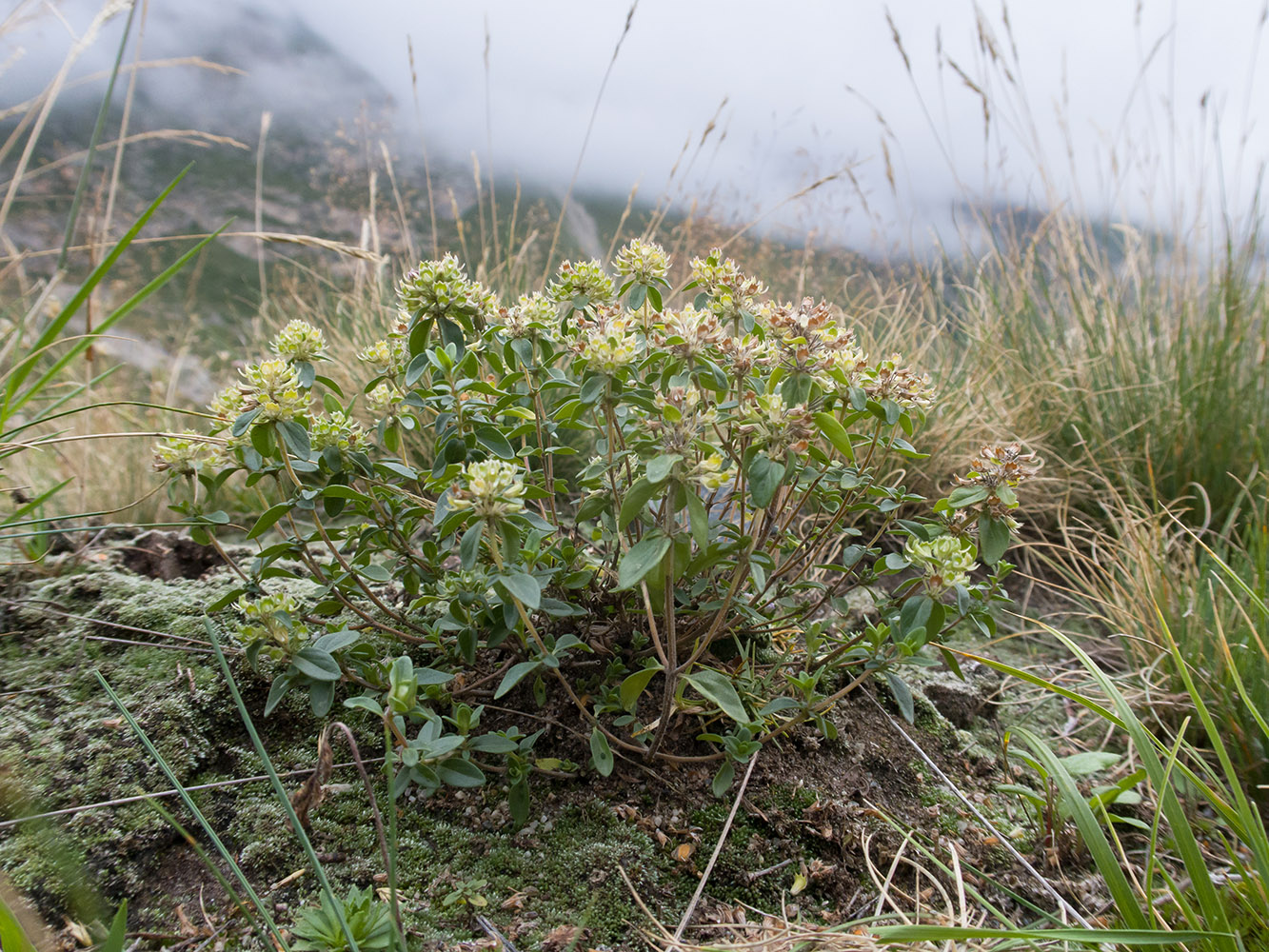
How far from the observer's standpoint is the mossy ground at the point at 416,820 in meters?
1.16

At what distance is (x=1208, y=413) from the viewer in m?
2.87

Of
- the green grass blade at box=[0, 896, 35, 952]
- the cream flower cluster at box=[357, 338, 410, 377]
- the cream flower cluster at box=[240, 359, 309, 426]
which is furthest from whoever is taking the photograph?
the cream flower cluster at box=[357, 338, 410, 377]

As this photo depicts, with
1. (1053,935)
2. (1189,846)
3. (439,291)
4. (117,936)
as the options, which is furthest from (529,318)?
(1189,846)

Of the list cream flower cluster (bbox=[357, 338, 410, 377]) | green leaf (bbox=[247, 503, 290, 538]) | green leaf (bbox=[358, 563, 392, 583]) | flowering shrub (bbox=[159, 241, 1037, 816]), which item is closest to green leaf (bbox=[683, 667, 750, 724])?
flowering shrub (bbox=[159, 241, 1037, 816])

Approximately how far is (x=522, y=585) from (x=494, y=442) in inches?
15.0

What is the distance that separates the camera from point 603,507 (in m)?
1.29

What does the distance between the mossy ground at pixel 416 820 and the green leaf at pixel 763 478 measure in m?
0.70

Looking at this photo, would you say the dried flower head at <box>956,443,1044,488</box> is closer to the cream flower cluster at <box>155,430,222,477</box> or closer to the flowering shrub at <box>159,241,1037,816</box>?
the flowering shrub at <box>159,241,1037,816</box>

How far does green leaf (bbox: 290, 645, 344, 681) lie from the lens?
117 centimetres

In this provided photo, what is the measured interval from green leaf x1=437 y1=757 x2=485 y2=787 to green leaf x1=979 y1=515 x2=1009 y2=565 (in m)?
0.97

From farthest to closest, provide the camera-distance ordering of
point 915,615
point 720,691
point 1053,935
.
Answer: point 915,615 → point 720,691 → point 1053,935

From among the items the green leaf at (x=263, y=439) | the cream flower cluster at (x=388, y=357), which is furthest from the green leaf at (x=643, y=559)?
the cream flower cluster at (x=388, y=357)

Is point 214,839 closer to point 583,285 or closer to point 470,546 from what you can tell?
point 470,546

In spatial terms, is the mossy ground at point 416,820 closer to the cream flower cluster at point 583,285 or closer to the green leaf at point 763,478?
the green leaf at point 763,478
